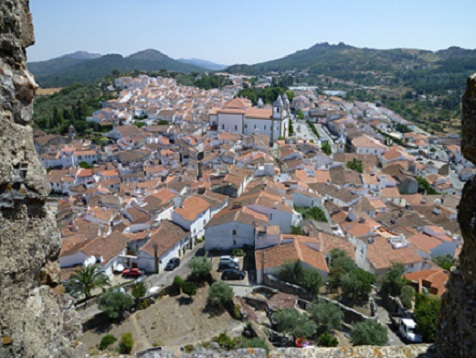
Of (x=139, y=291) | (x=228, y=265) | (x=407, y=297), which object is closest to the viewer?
(x=139, y=291)

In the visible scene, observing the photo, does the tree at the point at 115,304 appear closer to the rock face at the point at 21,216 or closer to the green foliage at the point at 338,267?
the green foliage at the point at 338,267

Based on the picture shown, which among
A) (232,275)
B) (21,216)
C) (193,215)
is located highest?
(21,216)

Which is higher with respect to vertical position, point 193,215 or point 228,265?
point 193,215

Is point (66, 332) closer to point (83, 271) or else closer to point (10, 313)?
point (10, 313)

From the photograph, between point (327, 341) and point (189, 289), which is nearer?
point (327, 341)

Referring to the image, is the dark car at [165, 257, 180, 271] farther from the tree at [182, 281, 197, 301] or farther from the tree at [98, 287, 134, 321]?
the tree at [98, 287, 134, 321]

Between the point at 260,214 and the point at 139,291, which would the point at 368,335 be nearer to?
the point at 139,291

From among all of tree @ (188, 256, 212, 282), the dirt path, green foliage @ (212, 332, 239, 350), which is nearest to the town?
tree @ (188, 256, 212, 282)

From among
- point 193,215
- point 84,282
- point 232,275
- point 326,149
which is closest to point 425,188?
point 326,149
